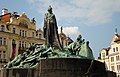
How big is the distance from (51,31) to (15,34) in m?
29.1

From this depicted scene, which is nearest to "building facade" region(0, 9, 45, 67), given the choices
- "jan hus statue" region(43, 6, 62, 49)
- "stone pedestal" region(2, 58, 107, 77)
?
"jan hus statue" region(43, 6, 62, 49)

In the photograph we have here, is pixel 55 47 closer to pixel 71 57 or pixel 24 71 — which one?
pixel 71 57

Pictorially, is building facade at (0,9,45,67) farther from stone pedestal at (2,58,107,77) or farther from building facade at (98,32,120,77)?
stone pedestal at (2,58,107,77)

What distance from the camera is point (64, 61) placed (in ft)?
50.6

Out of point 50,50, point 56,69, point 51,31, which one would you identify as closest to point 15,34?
point 51,31

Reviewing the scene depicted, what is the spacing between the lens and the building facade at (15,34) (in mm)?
45000

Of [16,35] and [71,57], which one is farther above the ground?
[16,35]

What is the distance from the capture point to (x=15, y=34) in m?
46.8

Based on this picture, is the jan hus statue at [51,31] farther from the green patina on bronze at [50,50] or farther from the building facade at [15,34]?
the building facade at [15,34]

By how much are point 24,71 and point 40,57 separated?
1650 millimetres

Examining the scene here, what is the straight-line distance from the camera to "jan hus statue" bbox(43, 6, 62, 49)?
1821 cm

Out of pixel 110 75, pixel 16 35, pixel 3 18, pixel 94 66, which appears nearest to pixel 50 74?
pixel 94 66

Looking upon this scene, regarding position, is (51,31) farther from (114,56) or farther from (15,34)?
(114,56)

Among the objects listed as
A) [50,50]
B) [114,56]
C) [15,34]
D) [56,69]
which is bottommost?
[56,69]
